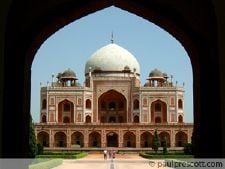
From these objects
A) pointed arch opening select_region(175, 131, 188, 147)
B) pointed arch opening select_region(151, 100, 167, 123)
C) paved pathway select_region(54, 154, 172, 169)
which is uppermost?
pointed arch opening select_region(151, 100, 167, 123)

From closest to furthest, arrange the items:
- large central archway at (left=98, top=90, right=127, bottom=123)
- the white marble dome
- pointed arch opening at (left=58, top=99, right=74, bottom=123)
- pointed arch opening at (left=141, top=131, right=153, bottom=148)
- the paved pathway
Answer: the paved pathway, pointed arch opening at (left=141, top=131, right=153, bottom=148), pointed arch opening at (left=58, top=99, right=74, bottom=123), large central archway at (left=98, top=90, right=127, bottom=123), the white marble dome

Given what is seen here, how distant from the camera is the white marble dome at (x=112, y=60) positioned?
37662 mm

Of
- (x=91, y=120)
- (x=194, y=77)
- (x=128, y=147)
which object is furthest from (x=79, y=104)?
(x=194, y=77)

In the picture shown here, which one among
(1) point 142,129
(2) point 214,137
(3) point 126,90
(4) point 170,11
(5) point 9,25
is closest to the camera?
(5) point 9,25

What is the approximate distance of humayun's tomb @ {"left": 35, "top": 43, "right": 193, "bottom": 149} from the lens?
111 ft

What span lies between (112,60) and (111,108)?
3.62m

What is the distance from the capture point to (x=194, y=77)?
6.52 metres

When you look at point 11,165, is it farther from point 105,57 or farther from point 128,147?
point 105,57

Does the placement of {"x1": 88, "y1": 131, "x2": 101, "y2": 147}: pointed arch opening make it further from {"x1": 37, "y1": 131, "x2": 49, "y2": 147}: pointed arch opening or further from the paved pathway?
the paved pathway

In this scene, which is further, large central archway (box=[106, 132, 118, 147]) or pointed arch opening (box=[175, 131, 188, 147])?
large central archway (box=[106, 132, 118, 147])

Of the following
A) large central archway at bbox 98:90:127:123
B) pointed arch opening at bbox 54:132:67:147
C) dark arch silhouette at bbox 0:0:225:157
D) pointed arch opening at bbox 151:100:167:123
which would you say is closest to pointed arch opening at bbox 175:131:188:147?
pointed arch opening at bbox 151:100:167:123

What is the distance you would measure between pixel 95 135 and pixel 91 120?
2.11 metres

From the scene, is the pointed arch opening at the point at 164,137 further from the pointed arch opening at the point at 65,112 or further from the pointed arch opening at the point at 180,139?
the pointed arch opening at the point at 65,112

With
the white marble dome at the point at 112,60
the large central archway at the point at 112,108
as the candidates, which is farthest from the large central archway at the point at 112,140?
the white marble dome at the point at 112,60
